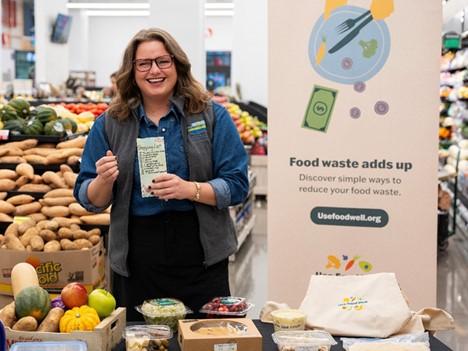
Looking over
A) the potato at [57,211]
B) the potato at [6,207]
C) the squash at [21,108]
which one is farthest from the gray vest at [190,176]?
the squash at [21,108]

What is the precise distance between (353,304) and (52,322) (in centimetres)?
Answer: 96

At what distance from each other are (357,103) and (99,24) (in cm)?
2586

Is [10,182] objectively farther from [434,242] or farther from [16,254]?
[434,242]

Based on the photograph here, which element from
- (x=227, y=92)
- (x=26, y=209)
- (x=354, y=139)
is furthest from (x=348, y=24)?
(x=227, y=92)

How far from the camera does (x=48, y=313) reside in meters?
2.23

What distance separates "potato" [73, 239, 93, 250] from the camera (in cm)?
390

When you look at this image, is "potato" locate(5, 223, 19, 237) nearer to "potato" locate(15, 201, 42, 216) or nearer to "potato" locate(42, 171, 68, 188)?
"potato" locate(15, 201, 42, 216)

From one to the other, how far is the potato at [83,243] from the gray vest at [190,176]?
3.16ft

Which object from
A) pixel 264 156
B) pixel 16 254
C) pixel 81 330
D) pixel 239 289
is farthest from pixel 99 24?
pixel 81 330

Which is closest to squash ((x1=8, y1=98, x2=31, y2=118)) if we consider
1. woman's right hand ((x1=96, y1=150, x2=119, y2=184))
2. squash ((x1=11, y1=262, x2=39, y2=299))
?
woman's right hand ((x1=96, y1=150, x2=119, y2=184))

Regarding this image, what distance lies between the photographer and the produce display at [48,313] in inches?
85.0

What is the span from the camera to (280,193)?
3836 millimetres

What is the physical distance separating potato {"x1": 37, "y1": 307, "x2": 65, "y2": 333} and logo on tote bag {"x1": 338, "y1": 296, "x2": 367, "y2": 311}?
906 mm

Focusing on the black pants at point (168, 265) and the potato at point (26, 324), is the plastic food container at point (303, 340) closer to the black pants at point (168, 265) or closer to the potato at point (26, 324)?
the potato at point (26, 324)
